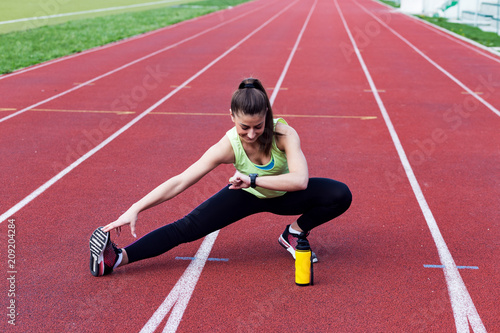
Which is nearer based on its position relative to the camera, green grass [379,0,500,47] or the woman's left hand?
the woman's left hand

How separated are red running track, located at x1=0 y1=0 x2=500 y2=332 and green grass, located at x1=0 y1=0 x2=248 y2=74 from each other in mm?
1507

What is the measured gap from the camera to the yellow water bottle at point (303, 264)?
3.71m

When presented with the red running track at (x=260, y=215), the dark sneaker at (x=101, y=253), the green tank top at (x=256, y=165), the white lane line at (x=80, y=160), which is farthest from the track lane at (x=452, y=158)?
the white lane line at (x=80, y=160)

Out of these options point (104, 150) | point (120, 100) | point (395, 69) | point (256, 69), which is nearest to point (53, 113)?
point (120, 100)

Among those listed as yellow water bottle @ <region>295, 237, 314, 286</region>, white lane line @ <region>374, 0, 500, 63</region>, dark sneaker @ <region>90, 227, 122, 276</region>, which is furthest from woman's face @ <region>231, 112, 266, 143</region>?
white lane line @ <region>374, 0, 500, 63</region>

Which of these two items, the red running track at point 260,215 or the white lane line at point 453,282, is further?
the red running track at point 260,215

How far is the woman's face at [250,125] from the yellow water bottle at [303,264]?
737 mm

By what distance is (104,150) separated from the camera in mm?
7133

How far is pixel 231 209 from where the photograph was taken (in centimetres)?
395

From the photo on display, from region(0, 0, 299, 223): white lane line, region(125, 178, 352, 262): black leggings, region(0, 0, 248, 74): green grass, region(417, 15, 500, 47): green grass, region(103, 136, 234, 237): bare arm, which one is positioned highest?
region(103, 136, 234, 237): bare arm

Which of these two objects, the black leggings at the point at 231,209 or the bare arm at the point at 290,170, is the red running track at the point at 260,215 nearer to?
the black leggings at the point at 231,209

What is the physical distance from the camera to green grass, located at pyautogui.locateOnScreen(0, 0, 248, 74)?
49.2ft

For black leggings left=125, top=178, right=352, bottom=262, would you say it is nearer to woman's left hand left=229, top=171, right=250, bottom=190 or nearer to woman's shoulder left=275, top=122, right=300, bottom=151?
woman's shoulder left=275, top=122, right=300, bottom=151

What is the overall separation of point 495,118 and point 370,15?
22823 millimetres
